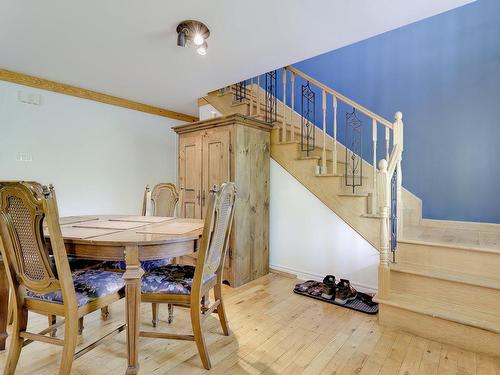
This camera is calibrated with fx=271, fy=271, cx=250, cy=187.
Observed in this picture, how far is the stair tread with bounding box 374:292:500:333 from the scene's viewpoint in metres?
1.72

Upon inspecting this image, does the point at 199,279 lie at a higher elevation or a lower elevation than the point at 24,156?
lower

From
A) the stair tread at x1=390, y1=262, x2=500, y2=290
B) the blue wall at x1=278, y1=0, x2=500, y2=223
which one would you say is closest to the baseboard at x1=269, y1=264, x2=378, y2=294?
the stair tread at x1=390, y1=262, x2=500, y2=290

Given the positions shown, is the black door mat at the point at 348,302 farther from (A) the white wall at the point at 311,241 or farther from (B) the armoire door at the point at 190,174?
(B) the armoire door at the point at 190,174

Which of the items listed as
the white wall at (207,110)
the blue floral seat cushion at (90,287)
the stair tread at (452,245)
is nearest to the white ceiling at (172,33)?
the white wall at (207,110)

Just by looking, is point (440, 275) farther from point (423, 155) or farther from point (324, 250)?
point (423, 155)

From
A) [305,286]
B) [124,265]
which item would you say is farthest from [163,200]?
[305,286]

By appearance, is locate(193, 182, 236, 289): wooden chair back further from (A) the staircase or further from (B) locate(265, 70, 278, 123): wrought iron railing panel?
(B) locate(265, 70, 278, 123): wrought iron railing panel

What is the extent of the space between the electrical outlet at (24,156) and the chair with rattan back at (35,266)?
95.3 inches

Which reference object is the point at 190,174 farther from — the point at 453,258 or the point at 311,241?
the point at 453,258

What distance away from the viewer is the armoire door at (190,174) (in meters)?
3.19

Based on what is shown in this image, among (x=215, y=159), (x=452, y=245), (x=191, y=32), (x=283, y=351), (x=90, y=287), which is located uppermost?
(x=191, y=32)

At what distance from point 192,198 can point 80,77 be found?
77.4 inches

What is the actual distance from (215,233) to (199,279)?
0.27m

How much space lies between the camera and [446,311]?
1858 millimetres
